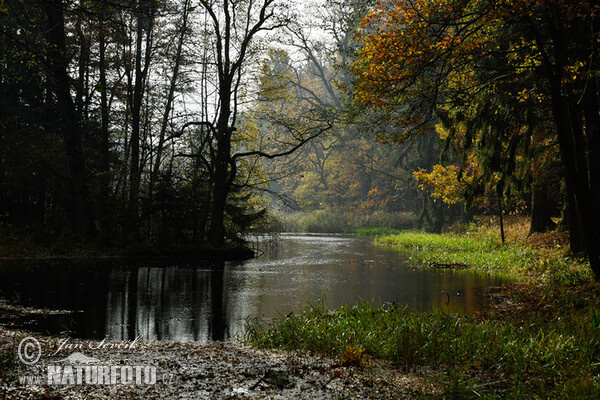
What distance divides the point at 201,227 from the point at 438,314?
1373 centimetres

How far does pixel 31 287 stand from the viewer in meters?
10.1

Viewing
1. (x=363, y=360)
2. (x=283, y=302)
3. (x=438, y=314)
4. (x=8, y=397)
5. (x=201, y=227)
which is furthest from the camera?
(x=201, y=227)

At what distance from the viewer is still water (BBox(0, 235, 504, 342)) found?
24.8ft

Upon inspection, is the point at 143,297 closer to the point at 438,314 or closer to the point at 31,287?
the point at 31,287

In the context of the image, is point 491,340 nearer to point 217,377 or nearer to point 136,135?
point 217,377

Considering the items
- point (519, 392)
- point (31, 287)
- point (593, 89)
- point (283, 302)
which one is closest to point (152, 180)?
point (31, 287)

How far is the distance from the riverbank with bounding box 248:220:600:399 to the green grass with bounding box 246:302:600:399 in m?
0.01

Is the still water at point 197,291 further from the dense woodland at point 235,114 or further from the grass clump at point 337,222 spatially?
the grass clump at point 337,222

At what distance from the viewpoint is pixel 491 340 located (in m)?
5.18

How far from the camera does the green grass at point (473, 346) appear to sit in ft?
13.0

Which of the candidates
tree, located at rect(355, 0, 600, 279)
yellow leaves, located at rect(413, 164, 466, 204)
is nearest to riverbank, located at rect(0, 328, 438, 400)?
tree, located at rect(355, 0, 600, 279)

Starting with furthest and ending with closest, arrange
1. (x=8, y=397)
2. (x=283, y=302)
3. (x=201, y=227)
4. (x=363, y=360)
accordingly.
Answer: (x=201, y=227) < (x=283, y=302) < (x=363, y=360) < (x=8, y=397)

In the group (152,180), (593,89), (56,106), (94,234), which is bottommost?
(94,234)

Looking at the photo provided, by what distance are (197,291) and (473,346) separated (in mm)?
7505
